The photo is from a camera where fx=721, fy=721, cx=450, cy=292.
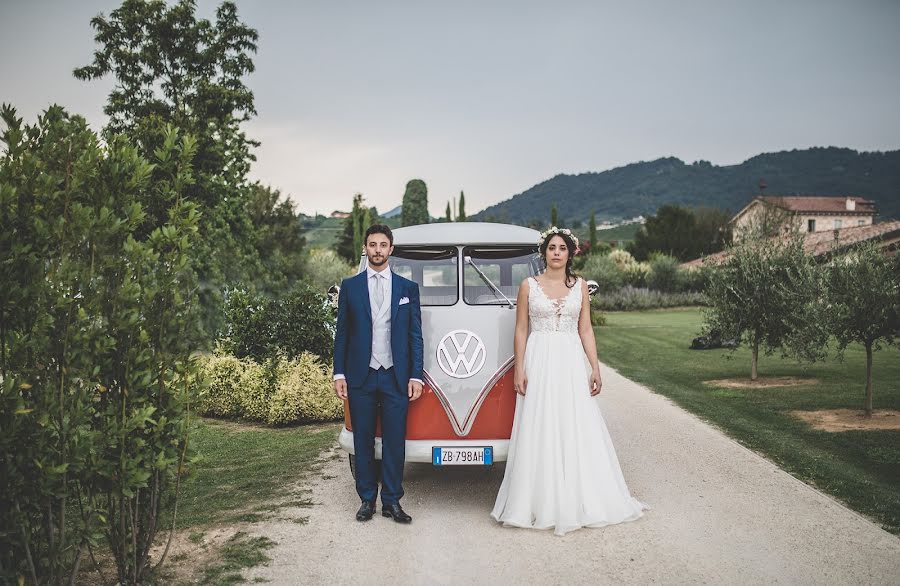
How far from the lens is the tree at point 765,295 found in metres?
13.6

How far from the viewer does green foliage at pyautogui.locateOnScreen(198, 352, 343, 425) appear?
423 inches

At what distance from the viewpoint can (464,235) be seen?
277 inches

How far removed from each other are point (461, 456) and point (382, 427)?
717mm

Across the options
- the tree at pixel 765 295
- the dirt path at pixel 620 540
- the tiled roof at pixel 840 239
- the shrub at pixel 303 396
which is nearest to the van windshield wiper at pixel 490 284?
the dirt path at pixel 620 540

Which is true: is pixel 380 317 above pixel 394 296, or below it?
below

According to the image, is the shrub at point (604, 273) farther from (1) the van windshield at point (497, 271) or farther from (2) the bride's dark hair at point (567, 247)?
(2) the bride's dark hair at point (567, 247)

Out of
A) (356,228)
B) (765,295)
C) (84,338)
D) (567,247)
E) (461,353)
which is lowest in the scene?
(461,353)

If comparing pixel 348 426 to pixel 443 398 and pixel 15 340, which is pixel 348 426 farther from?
pixel 15 340

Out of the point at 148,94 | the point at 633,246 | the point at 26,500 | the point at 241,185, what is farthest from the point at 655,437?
the point at 633,246

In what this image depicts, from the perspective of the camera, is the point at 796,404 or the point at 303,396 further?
the point at 796,404

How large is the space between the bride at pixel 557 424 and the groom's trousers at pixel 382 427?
0.90 metres

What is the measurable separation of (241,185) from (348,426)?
848 inches

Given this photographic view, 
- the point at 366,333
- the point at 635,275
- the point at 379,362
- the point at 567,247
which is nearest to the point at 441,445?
the point at 379,362

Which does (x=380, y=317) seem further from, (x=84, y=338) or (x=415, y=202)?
(x=415, y=202)
